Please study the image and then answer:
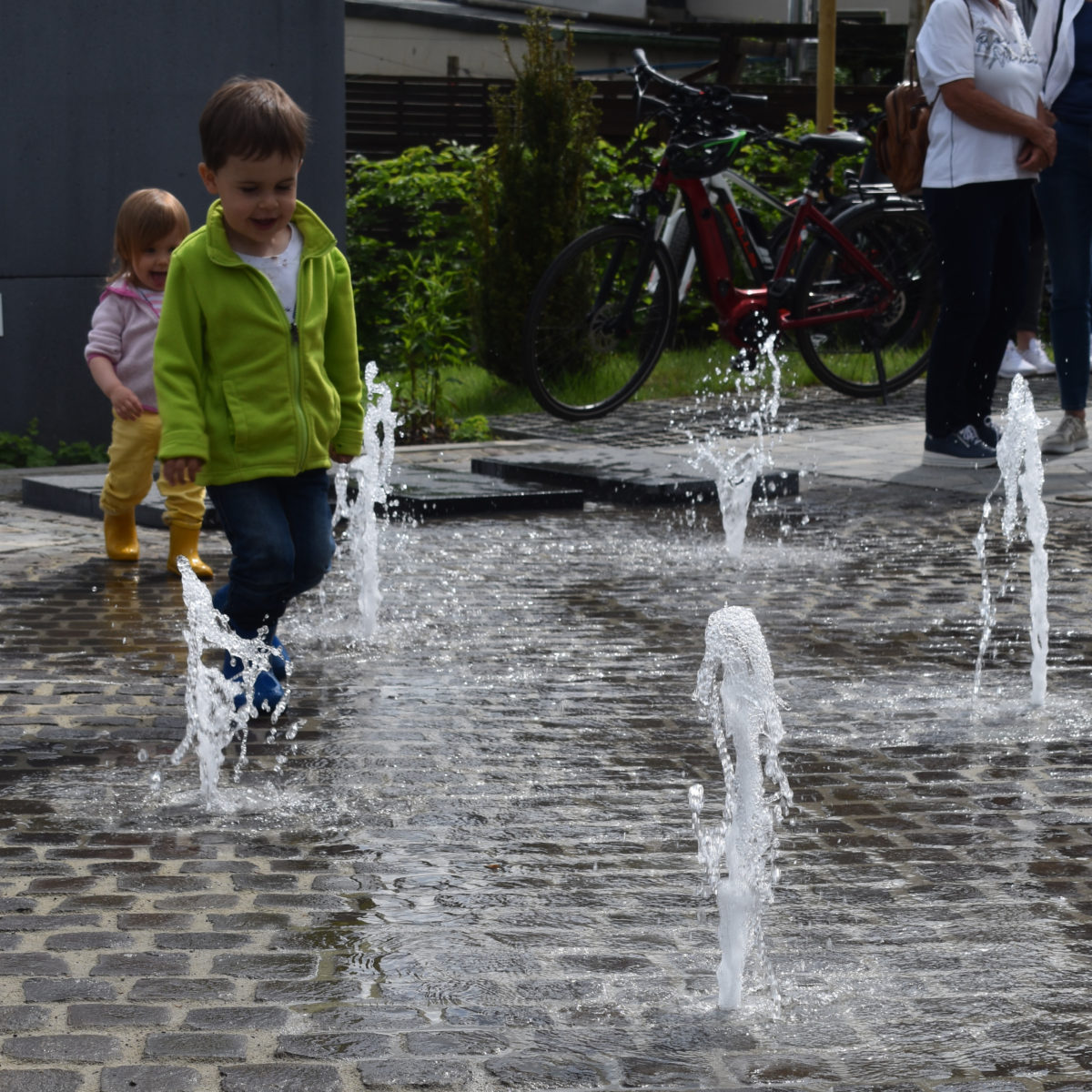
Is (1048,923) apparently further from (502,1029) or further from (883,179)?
(883,179)

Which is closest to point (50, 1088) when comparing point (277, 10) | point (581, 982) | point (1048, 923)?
point (581, 982)

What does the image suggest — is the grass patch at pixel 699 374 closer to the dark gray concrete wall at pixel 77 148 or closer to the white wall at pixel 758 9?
the dark gray concrete wall at pixel 77 148

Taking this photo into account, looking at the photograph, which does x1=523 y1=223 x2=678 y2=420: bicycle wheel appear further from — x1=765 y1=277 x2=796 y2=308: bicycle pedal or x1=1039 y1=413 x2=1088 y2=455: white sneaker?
x1=1039 y1=413 x2=1088 y2=455: white sneaker

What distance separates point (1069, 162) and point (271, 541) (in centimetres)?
531

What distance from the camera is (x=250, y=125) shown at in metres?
4.39

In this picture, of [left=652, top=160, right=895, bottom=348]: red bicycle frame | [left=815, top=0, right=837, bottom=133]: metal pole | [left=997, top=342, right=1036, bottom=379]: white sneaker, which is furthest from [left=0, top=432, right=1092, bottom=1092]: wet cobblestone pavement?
[left=815, top=0, right=837, bottom=133]: metal pole

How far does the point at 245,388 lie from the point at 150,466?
237 centimetres

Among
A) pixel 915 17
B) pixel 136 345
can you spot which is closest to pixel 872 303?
pixel 136 345

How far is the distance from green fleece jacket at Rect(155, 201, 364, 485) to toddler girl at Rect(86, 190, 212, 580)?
81.4 inches

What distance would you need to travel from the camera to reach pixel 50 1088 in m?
2.62

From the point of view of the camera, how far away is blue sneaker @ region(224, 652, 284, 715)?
4.81 meters

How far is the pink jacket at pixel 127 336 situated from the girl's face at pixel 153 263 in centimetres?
5

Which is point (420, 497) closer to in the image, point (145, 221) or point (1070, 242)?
point (145, 221)

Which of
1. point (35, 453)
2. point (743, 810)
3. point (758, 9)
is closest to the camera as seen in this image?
point (743, 810)
